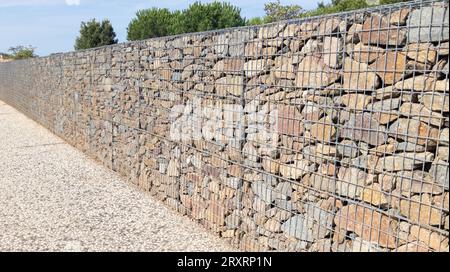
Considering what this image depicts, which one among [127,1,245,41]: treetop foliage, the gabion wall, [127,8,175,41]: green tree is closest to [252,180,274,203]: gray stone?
the gabion wall

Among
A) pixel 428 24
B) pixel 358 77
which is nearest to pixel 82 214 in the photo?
pixel 358 77

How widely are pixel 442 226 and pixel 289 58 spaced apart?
159 centimetres

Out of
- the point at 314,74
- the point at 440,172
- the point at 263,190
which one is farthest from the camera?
the point at 263,190

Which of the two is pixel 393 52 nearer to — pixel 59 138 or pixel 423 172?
pixel 423 172

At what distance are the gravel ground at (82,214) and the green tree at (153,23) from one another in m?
23.5

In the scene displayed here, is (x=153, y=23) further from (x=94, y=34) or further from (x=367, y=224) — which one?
(x=367, y=224)

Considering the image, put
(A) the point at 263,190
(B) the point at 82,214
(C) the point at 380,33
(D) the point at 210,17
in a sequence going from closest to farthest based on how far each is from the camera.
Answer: (C) the point at 380,33, (A) the point at 263,190, (B) the point at 82,214, (D) the point at 210,17

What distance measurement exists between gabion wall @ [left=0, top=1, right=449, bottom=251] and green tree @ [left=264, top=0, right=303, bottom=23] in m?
23.2

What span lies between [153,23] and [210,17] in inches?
230

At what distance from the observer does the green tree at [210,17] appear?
86.7 feet

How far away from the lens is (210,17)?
26422 millimetres

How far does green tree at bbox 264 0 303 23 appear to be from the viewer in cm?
2720

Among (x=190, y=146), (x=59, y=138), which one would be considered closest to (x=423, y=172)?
(x=190, y=146)

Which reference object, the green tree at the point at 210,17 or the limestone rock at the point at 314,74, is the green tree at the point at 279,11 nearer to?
the green tree at the point at 210,17
